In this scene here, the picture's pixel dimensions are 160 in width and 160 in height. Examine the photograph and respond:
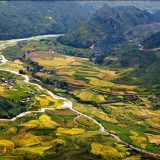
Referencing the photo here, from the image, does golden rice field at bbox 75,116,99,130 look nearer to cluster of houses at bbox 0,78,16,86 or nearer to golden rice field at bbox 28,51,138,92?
golden rice field at bbox 28,51,138,92

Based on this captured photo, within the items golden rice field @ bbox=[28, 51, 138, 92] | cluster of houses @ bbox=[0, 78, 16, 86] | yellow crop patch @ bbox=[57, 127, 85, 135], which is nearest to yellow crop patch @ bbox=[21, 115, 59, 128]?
yellow crop patch @ bbox=[57, 127, 85, 135]

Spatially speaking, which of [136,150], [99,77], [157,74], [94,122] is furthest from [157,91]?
[136,150]

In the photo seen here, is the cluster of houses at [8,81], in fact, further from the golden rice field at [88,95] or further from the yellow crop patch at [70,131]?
the yellow crop patch at [70,131]

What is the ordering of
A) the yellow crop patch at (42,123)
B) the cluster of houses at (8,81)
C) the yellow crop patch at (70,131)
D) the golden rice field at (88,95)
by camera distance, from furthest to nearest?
the cluster of houses at (8,81) → the golden rice field at (88,95) → the yellow crop patch at (42,123) → the yellow crop patch at (70,131)

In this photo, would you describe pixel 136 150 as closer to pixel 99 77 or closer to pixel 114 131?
pixel 114 131

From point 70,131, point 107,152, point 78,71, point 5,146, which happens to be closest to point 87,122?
point 70,131

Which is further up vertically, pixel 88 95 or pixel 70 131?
pixel 88 95

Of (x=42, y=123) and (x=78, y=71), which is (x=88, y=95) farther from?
(x=42, y=123)

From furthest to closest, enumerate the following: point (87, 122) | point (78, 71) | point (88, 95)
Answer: point (78, 71) → point (88, 95) → point (87, 122)

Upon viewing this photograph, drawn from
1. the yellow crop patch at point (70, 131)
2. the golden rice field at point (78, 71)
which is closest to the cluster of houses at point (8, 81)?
the golden rice field at point (78, 71)

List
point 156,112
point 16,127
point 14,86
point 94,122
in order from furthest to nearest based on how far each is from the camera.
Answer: point 14,86 < point 156,112 < point 94,122 < point 16,127

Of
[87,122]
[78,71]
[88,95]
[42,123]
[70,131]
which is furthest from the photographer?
[78,71]
